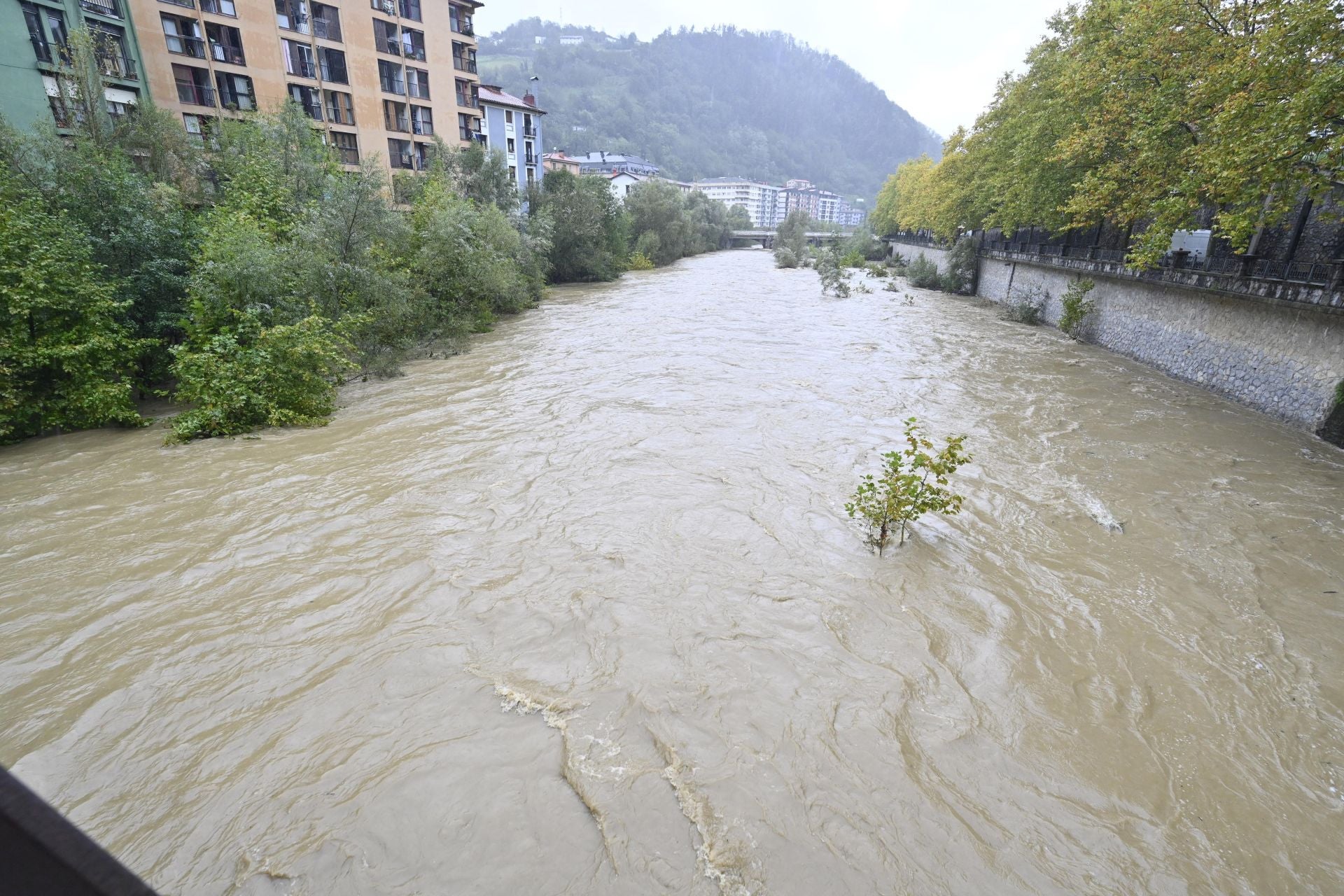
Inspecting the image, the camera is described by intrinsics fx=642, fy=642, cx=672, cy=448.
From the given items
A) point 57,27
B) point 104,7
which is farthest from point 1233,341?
point 104,7

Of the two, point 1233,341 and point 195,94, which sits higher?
point 195,94

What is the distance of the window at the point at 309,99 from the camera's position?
109ft

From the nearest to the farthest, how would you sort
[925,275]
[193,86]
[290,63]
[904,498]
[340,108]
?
[904,498] → [193,86] → [290,63] → [340,108] → [925,275]

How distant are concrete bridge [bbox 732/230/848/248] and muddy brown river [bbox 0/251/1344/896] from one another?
84742 millimetres

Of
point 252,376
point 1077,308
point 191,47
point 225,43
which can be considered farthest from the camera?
point 225,43

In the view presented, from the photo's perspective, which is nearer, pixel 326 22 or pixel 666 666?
pixel 666 666

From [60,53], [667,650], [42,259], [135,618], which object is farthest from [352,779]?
[60,53]

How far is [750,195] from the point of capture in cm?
17288

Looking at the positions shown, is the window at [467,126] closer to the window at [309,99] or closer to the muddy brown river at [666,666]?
the window at [309,99]

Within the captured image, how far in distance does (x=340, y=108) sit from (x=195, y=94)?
6.77 meters

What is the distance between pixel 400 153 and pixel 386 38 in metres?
6.06

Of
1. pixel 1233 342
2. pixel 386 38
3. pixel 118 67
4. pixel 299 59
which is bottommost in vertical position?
pixel 1233 342

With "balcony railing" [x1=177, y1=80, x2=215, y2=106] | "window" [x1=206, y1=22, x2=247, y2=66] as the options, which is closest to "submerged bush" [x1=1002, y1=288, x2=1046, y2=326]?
"balcony railing" [x1=177, y1=80, x2=215, y2=106]

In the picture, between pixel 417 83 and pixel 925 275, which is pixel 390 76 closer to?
pixel 417 83
